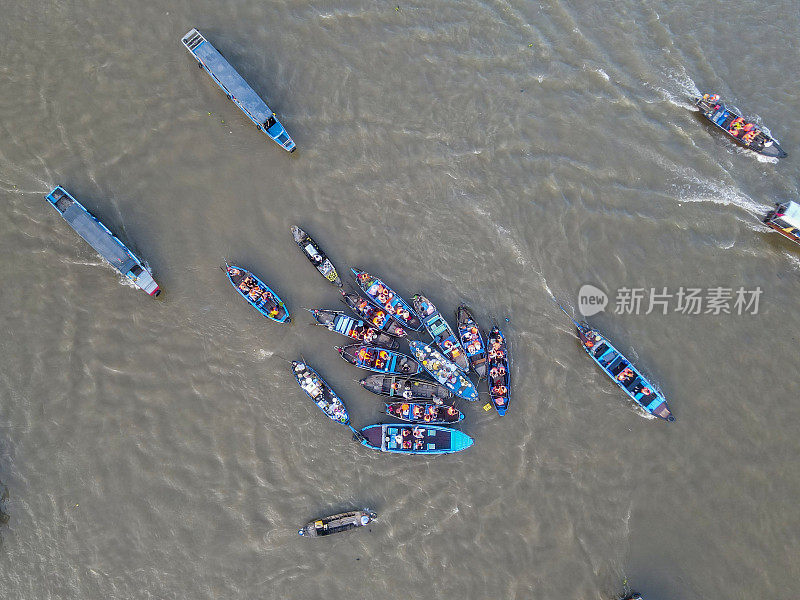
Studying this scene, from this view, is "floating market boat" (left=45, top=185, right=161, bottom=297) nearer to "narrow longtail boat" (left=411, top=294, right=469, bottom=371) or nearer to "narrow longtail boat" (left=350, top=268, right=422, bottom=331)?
"narrow longtail boat" (left=350, top=268, right=422, bottom=331)

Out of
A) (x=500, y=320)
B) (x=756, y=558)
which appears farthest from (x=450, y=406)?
(x=756, y=558)

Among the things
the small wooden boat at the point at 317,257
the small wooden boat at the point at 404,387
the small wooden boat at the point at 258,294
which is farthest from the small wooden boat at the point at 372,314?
the small wooden boat at the point at 258,294

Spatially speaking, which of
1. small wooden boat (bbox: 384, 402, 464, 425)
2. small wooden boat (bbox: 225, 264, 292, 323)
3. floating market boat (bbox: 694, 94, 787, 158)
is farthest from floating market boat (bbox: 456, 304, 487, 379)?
floating market boat (bbox: 694, 94, 787, 158)

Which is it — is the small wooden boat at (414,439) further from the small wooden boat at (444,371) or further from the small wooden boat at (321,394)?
the small wooden boat at (444,371)

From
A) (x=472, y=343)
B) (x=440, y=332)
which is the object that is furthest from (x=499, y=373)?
(x=440, y=332)

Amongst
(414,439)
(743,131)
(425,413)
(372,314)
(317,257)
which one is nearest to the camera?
(414,439)

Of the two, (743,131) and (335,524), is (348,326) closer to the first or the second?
(335,524)

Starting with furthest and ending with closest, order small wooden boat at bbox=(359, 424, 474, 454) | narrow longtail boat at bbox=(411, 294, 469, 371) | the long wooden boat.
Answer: narrow longtail boat at bbox=(411, 294, 469, 371) < the long wooden boat < small wooden boat at bbox=(359, 424, 474, 454)
